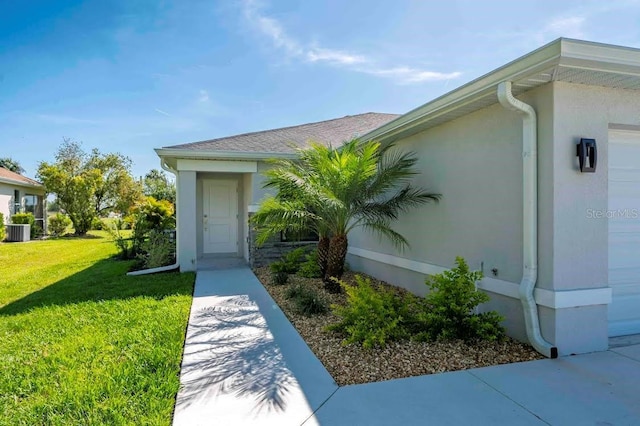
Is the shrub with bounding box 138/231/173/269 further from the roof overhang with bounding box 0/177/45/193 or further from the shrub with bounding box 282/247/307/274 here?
the roof overhang with bounding box 0/177/45/193

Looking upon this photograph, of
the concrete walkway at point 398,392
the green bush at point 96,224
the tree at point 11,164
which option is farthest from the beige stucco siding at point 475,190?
the tree at point 11,164

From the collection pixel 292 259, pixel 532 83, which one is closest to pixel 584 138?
pixel 532 83

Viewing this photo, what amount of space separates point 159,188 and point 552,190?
33.2m

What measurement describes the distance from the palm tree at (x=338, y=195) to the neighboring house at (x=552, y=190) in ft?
3.50

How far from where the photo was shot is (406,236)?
291 inches

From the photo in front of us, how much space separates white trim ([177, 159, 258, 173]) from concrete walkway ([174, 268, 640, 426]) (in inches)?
233

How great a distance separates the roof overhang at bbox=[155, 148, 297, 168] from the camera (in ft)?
29.8

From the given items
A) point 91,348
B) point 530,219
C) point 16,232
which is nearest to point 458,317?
point 530,219

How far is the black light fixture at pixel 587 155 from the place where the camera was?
4078mm

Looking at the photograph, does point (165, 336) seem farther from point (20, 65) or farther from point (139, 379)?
point (20, 65)

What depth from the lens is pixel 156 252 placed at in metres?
10.1

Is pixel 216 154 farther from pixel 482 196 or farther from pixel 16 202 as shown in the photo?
pixel 16 202

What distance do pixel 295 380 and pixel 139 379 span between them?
4.78 feet

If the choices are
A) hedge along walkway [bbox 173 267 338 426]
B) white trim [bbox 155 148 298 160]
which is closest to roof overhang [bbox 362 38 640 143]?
hedge along walkway [bbox 173 267 338 426]
